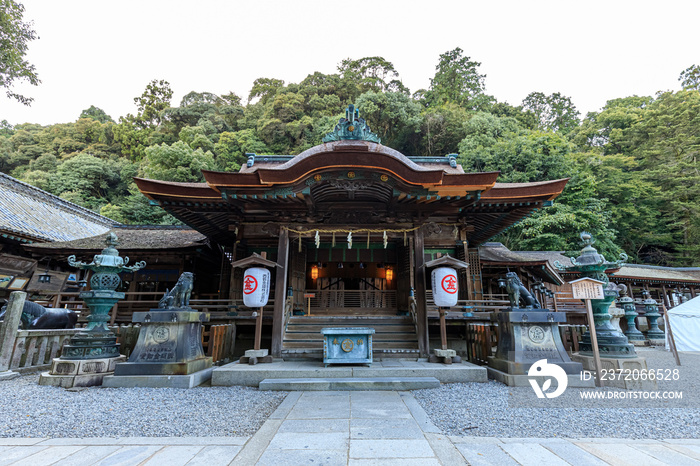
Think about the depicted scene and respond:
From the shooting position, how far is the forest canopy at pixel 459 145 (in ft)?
73.2

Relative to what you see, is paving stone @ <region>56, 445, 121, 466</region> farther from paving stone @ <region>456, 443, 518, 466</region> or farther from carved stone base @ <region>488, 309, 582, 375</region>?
carved stone base @ <region>488, 309, 582, 375</region>

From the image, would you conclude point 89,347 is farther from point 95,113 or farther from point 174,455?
point 95,113

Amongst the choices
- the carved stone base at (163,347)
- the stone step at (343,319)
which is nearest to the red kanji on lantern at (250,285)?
the carved stone base at (163,347)

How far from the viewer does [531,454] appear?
2.91 metres

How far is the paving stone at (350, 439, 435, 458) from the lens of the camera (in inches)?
112

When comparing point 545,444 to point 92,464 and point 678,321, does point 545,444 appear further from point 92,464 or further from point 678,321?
point 678,321

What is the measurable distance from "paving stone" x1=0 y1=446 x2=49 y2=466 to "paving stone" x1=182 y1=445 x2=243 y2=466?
163 centimetres

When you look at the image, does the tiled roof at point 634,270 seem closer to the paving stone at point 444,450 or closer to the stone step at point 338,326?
the stone step at point 338,326

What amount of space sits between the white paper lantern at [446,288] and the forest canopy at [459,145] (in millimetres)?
15571

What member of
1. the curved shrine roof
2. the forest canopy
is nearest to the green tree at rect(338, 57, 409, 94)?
the forest canopy

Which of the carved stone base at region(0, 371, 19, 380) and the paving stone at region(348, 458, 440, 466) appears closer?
the paving stone at region(348, 458, 440, 466)

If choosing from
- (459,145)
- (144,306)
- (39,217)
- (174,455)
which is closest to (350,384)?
(174,455)

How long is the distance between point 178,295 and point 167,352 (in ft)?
3.80

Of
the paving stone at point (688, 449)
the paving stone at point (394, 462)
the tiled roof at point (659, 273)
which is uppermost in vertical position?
the tiled roof at point (659, 273)
